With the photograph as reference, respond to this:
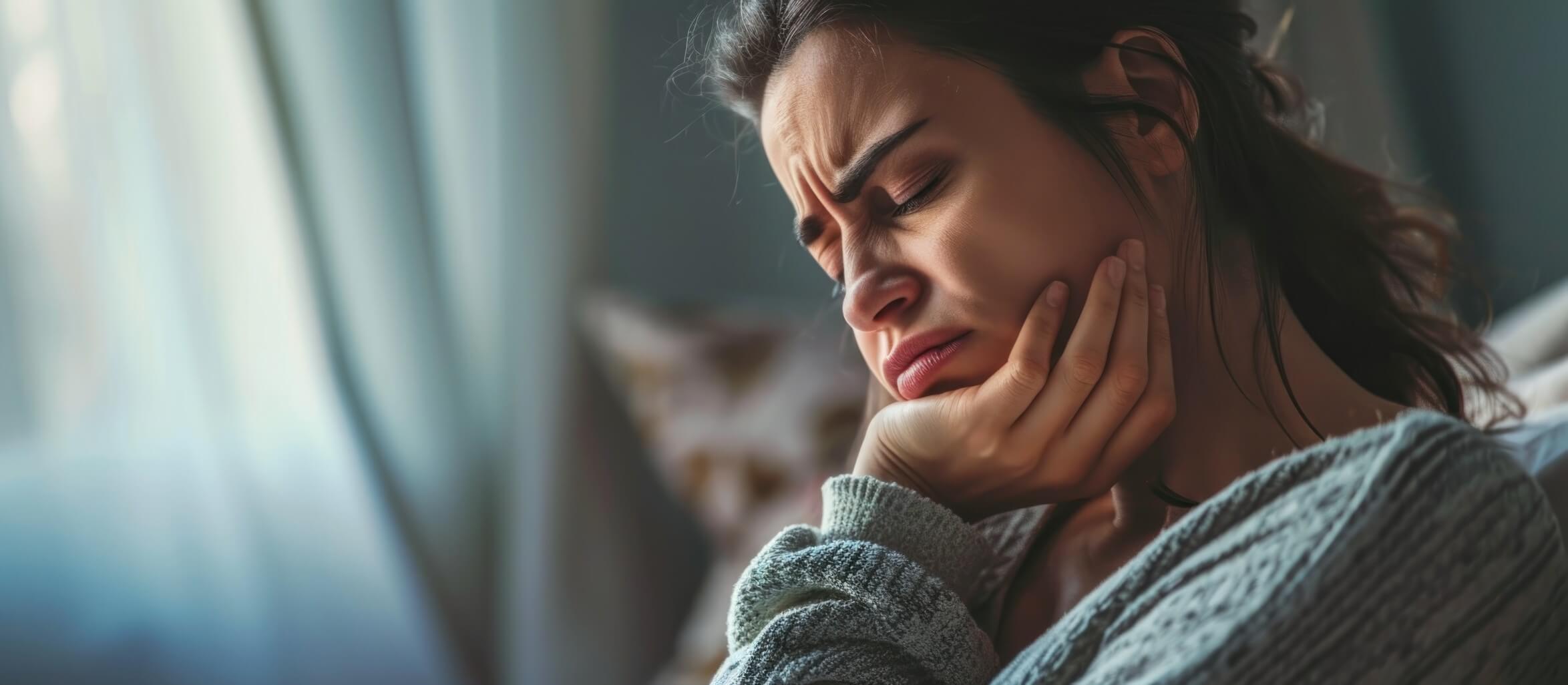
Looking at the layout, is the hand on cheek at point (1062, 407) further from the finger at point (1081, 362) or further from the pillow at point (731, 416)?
the pillow at point (731, 416)

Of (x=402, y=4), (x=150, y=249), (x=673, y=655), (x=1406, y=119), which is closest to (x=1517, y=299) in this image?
(x=1406, y=119)

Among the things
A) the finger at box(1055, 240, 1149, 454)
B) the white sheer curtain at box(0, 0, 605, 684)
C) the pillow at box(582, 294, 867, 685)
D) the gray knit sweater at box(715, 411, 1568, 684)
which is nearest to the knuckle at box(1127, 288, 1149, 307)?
the finger at box(1055, 240, 1149, 454)

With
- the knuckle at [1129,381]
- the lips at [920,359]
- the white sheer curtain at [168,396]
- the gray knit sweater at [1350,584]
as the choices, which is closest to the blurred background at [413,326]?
the white sheer curtain at [168,396]

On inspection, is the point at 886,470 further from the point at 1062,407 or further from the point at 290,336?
the point at 290,336

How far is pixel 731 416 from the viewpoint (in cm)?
172

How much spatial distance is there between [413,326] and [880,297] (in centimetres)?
128

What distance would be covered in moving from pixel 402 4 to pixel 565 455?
31.3 inches

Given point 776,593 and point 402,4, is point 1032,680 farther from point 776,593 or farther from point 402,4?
point 402,4

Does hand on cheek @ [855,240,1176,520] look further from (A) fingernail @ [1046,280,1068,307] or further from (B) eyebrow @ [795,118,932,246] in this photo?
(B) eyebrow @ [795,118,932,246]

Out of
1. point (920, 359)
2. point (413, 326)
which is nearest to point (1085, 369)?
point (920, 359)

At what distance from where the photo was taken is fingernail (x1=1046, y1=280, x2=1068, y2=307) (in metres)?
0.78

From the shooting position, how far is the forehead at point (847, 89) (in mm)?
807

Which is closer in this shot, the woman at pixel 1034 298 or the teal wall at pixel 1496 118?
the woman at pixel 1034 298

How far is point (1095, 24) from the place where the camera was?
83 cm
